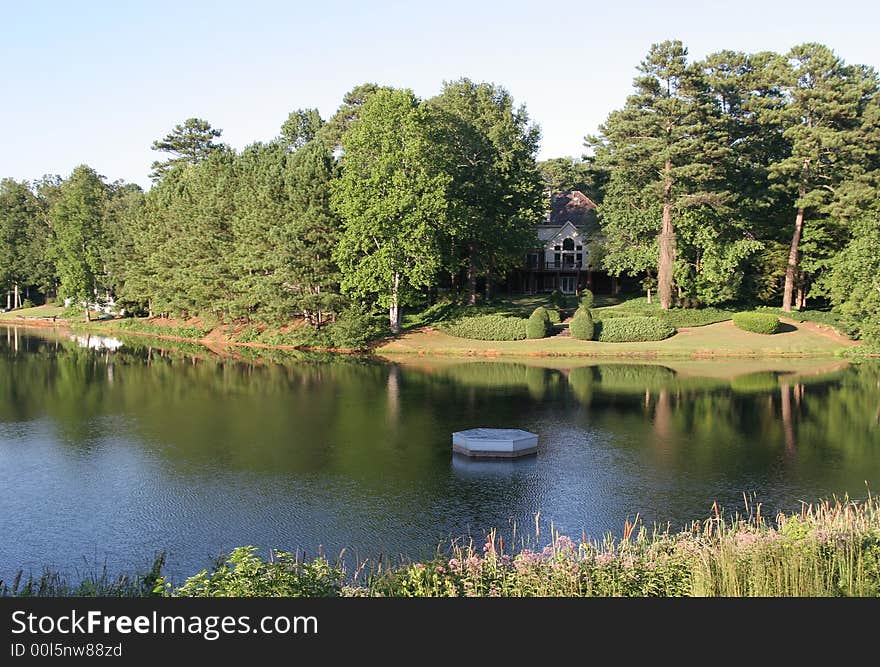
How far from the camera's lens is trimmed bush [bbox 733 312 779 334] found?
5266 centimetres

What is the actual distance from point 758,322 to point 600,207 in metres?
17.5

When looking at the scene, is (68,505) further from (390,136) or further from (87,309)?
(87,309)

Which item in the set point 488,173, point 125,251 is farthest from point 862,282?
point 125,251

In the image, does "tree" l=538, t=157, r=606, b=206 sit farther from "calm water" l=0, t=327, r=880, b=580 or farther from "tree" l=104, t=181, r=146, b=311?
"calm water" l=0, t=327, r=880, b=580

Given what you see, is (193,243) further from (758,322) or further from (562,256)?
(758,322)

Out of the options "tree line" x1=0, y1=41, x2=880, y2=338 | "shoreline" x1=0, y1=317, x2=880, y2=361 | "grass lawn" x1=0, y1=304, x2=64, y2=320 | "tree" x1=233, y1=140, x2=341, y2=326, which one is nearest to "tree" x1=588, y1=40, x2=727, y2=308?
"tree line" x1=0, y1=41, x2=880, y2=338

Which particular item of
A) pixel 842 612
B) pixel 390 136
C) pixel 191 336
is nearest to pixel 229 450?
pixel 842 612

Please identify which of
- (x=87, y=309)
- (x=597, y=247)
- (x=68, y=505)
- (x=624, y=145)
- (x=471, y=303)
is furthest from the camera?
(x=87, y=309)

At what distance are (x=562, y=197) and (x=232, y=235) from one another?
118ft

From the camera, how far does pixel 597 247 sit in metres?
68.4

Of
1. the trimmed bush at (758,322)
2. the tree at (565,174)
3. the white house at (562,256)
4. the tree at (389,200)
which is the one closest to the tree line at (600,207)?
the tree at (389,200)

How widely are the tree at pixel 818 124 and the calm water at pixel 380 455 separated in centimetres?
1869

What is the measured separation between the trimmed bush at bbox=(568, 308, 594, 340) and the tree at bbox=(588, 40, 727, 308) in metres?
8.72

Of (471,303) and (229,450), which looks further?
(471,303)
